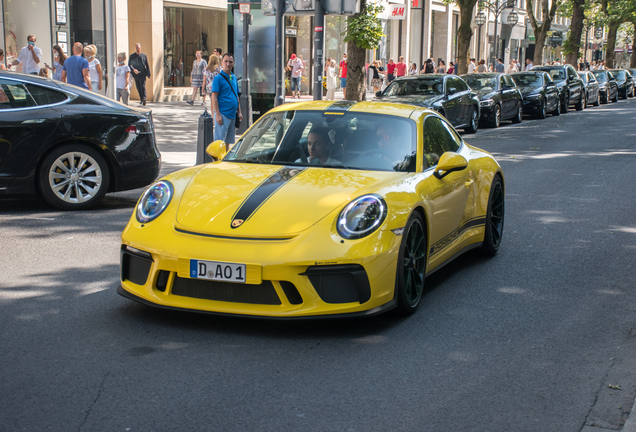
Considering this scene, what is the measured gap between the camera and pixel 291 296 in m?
4.53

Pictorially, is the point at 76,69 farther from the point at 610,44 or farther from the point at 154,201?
the point at 610,44

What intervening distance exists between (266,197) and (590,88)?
102 ft

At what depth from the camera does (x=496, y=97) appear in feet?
72.8

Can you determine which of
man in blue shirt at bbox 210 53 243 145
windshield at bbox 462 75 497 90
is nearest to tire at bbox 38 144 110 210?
man in blue shirt at bbox 210 53 243 145

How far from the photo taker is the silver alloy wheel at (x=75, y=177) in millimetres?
8453

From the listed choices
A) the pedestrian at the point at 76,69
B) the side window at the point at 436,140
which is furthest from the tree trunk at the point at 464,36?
the side window at the point at 436,140

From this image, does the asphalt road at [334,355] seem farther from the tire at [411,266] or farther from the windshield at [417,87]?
the windshield at [417,87]

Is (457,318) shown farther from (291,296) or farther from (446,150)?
(446,150)

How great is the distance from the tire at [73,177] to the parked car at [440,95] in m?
10.2

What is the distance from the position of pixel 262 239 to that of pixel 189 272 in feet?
1.50

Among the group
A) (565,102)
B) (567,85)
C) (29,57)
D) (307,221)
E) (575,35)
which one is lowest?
(565,102)

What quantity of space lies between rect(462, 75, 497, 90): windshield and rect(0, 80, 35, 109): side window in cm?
1624

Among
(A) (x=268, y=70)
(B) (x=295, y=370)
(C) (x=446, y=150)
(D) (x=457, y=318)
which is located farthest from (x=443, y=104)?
(B) (x=295, y=370)

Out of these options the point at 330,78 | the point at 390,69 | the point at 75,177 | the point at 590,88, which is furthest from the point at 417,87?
the point at 590,88
